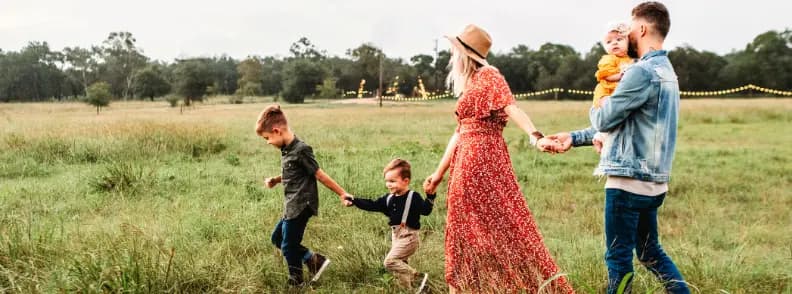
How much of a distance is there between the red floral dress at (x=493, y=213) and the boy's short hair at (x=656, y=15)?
2.77 feet

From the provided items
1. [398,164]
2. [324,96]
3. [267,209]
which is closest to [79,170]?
[267,209]

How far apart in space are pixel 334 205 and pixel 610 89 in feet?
10.5

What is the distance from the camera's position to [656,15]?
9.40ft

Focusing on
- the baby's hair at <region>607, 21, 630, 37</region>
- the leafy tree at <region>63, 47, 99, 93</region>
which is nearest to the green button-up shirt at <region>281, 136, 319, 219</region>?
the baby's hair at <region>607, 21, 630, 37</region>

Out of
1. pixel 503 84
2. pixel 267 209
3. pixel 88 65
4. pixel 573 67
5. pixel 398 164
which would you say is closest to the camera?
pixel 503 84

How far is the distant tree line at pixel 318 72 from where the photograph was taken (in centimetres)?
6281

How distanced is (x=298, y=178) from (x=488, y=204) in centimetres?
144

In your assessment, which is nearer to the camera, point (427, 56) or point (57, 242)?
point (57, 242)

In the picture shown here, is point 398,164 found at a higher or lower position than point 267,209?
higher

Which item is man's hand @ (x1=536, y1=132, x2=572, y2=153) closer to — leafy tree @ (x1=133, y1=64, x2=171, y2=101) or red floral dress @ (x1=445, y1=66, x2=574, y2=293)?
red floral dress @ (x1=445, y1=66, x2=574, y2=293)

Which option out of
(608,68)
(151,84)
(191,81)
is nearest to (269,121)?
(608,68)

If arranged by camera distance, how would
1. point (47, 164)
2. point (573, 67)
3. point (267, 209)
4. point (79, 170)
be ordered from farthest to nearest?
point (573, 67) < point (47, 164) < point (79, 170) < point (267, 209)

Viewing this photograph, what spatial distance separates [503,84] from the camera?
340 centimetres

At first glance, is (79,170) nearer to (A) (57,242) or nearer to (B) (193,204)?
(B) (193,204)
